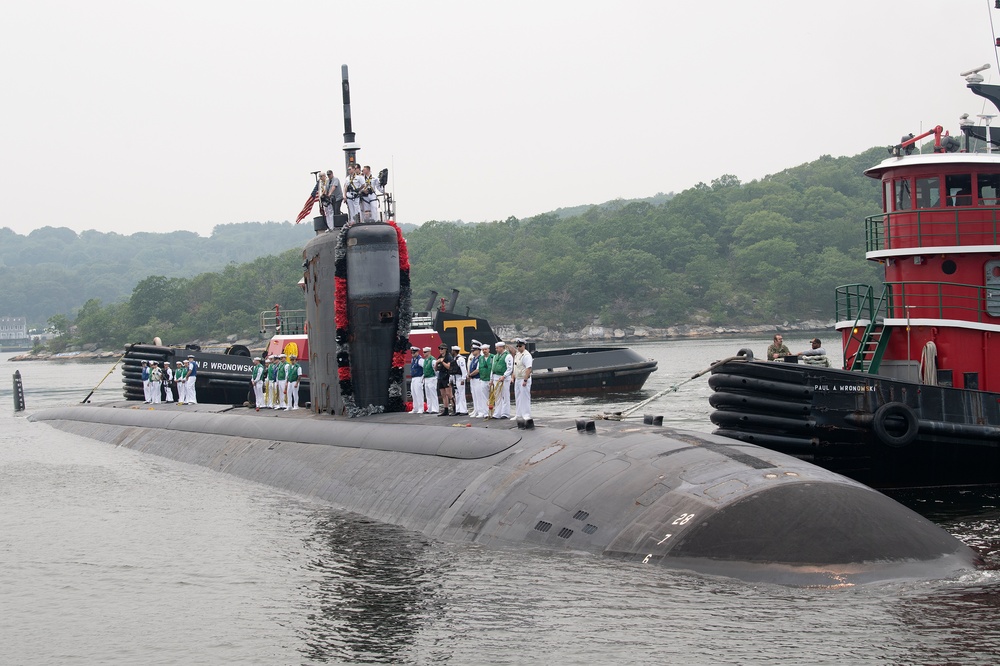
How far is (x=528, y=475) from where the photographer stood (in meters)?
14.6

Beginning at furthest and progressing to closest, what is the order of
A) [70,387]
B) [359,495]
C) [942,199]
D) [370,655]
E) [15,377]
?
[70,387], [15,377], [942,199], [359,495], [370,655]

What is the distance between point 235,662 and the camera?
10.9 m

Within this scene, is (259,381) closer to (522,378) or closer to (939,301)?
(522,378)

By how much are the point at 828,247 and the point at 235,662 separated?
110 m

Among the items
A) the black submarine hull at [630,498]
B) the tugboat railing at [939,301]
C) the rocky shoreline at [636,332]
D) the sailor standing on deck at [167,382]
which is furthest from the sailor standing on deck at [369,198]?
the rocky shoreline at [636,332]

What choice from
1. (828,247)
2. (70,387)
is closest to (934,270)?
(70,387)

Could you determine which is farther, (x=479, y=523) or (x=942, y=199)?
(x=942, y=199)

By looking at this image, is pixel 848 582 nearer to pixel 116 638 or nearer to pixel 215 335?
pixel 116 638

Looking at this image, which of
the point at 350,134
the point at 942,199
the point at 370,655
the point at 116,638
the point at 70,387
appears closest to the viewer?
the point at 370,655

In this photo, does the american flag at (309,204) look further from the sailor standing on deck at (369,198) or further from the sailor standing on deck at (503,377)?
the sailor standing on deck at (503,377)

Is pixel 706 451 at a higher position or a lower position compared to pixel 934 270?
lower

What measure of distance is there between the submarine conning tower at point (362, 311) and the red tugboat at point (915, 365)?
585cm

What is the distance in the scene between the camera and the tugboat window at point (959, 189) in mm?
20938

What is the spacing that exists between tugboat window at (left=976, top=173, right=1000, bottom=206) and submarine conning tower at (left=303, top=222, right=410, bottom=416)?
34.7ft
